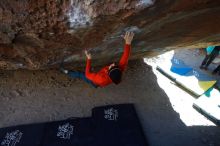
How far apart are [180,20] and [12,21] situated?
196 cm

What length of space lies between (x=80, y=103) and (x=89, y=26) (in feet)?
6.25

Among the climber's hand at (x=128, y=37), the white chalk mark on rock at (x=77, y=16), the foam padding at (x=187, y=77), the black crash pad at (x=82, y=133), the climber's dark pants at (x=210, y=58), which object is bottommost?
the black crash pad at (x=82, y=133)

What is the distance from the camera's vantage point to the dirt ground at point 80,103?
441cm

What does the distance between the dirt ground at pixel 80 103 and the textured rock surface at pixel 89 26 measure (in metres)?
0.63

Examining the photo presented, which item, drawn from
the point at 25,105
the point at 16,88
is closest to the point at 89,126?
the point at 25,105

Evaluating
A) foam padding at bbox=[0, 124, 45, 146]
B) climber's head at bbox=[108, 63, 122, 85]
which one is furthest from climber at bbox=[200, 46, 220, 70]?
foam padding at bbox=[0, 124, 45, 146]

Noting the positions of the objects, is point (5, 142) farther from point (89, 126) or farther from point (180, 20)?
point (180, 20)

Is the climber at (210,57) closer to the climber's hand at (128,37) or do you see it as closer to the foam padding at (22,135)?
the climber's hand at (128,37)

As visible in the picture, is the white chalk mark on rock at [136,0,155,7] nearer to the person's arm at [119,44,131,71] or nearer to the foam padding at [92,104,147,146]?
the person's arm at [119,44,131,71]

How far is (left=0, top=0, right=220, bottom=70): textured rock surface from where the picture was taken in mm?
2852

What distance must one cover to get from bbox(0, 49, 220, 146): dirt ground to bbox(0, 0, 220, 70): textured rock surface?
63 centimetres

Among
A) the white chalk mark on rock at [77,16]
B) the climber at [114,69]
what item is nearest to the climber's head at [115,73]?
the climber at [114,69]

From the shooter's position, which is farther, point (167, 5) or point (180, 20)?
point (180, 20)

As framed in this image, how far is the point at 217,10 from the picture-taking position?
3186 millimetres
